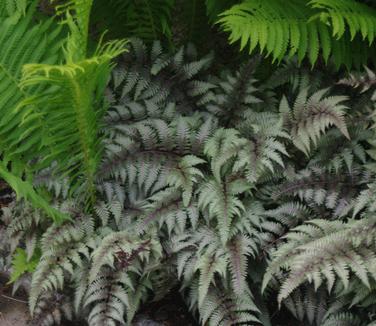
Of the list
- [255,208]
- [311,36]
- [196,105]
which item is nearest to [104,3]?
[196,105]

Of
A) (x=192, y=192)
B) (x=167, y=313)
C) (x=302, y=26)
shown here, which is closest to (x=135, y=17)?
(x=302, y=26)

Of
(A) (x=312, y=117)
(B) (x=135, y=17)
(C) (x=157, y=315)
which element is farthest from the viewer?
(B) (x=135, y=17)

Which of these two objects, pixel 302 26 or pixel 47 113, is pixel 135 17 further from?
pixel 302 26

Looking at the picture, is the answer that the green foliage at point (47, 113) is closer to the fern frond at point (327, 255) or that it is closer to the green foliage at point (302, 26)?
the green foliage at point (302, 26)

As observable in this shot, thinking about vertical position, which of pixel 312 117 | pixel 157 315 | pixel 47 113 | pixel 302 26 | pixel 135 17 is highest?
pixel 302 26

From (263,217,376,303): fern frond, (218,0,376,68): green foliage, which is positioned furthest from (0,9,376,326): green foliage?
(218,0,376,68): green foliage

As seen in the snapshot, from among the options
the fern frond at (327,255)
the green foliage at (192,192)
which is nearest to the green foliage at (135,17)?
the green foliage at (192,192)

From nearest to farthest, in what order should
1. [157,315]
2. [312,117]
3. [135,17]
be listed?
[312,117] → [157,315] → [135,17]

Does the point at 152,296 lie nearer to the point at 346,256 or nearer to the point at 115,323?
the point at 115,323

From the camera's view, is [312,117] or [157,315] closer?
[312,117]

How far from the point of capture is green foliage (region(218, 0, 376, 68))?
3.11 metres

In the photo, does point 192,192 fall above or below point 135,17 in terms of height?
below

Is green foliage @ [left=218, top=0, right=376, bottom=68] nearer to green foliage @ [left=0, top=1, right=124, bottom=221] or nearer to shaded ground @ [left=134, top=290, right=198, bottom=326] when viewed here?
green foliage @ [left=0, top=1, right=124, bottom=221]

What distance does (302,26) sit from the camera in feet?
10.8
